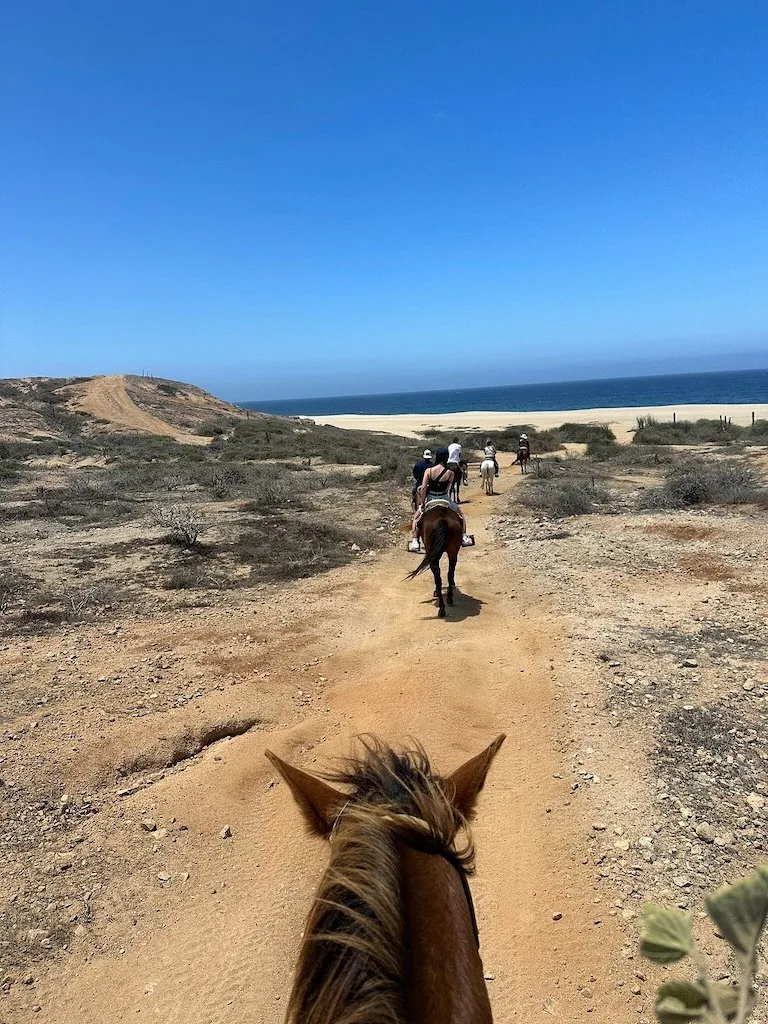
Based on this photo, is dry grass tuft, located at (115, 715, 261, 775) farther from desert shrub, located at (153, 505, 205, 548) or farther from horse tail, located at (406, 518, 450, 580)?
desert shrub, located at (153, 505, 205, 548)

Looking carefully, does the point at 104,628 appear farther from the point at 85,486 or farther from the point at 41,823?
the point at 85,486

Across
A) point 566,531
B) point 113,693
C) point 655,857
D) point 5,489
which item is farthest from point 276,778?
point 5,489

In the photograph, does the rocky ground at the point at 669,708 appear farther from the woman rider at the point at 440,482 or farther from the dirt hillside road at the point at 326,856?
the woman rider at the point at 440,482

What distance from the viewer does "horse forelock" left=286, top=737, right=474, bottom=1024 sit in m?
1.41

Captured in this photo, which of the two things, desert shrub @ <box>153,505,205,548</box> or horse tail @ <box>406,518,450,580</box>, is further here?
desert shrub @ <box>153,505,205,548</box>

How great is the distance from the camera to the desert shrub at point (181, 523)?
35.3 feet

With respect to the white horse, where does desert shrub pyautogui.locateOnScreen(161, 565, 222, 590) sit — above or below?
below

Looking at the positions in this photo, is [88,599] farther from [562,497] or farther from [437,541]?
[562,497]

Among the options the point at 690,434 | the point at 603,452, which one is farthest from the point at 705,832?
the point at 690,434

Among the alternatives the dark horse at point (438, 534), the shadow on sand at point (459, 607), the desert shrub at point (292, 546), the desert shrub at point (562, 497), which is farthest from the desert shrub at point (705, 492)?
the dark horse at point (438, 534)

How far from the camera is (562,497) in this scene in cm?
1496

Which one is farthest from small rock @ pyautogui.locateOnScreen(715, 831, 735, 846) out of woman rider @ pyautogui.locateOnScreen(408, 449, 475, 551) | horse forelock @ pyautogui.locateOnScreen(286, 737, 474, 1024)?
woman rider @ pyautogui.locateOnScreen(408, 449, 475, 551)

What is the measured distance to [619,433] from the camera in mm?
42000

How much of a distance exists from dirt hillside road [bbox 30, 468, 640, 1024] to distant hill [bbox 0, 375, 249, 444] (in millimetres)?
31610
